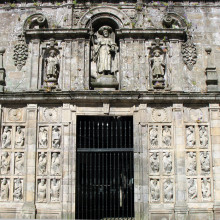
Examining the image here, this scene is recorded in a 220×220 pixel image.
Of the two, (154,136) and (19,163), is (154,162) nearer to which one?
(154,136)

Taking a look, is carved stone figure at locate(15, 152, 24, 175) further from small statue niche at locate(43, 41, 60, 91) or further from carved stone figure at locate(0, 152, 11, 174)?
small statue niche at locate(43, 41, 60, 91)

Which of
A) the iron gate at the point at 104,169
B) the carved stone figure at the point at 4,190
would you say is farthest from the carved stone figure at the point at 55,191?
the carved stone figure at the point at 4,190

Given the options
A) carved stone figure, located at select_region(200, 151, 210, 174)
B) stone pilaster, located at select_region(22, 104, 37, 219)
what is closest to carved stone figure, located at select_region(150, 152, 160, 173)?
carved stone figure, located at select_region(200, 151, 210, 174)

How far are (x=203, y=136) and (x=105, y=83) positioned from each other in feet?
11.4

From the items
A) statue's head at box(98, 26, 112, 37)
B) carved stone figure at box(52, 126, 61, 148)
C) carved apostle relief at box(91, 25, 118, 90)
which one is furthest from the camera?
statue's head at box(98, 26, 112, 37)

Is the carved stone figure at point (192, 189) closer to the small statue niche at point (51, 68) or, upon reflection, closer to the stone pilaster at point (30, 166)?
the stone pilaster at point (30, 166)

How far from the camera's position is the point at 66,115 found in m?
10.4

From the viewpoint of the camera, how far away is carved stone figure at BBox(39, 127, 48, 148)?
33.8ft

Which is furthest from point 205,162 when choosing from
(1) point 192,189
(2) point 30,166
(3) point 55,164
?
(2) point 30,166

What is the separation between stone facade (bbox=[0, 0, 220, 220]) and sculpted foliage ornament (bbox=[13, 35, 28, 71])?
4cm

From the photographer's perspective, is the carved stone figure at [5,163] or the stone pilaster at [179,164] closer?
the stone pilaster at [179,164]

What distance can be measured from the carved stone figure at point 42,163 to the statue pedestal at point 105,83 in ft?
8.87

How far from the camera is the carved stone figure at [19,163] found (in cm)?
1023

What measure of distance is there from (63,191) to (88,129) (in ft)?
7.18
